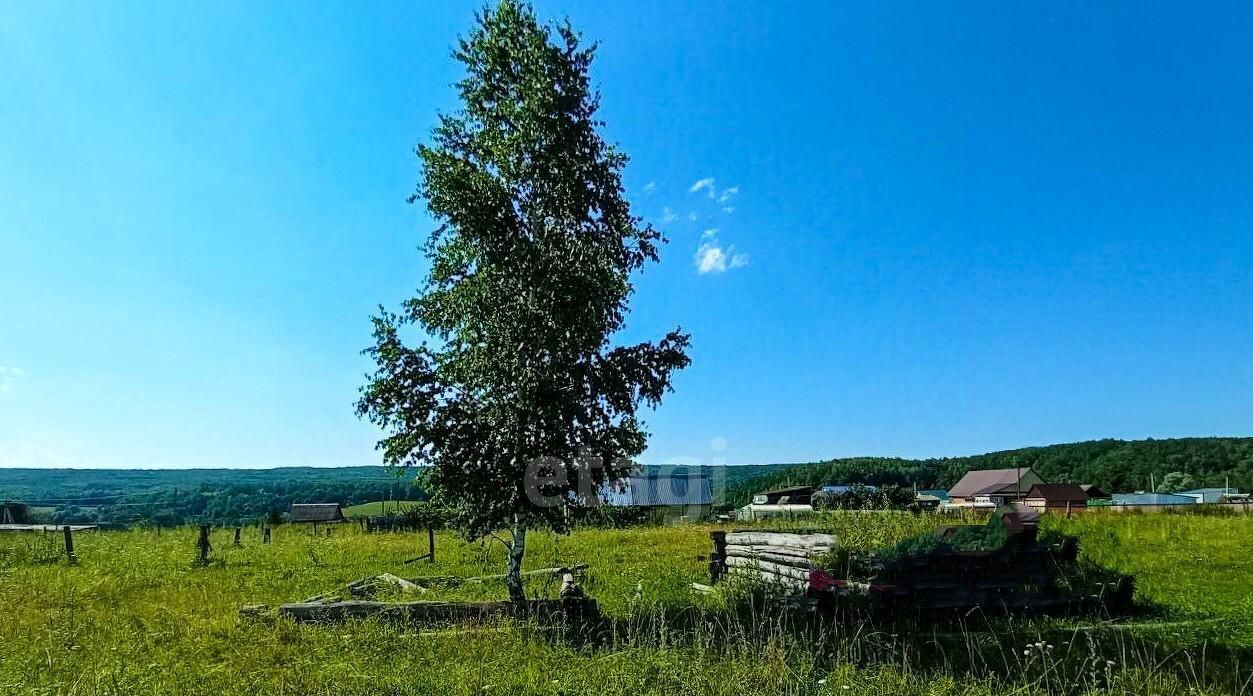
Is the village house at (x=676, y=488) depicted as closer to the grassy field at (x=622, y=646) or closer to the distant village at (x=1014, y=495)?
the distant village at (x=1014, y=495)

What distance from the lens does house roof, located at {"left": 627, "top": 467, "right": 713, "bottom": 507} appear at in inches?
2835

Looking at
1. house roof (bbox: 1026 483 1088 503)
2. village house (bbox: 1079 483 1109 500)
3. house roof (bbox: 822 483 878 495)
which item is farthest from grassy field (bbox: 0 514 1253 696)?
village house (bbox: 1079 483 1109 500)

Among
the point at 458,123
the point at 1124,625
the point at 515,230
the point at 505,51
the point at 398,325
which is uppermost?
the point at 505,51

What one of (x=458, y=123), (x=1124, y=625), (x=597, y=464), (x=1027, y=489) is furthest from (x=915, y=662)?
(x=1027, y=489)

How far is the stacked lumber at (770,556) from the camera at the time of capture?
15.8 m

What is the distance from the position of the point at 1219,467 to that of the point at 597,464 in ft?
434

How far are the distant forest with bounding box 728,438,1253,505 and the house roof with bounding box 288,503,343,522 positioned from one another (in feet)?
169

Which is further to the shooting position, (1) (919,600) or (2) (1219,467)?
(2) (1219,467)

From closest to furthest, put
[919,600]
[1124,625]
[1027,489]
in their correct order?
[1124,625]
[919,600]
[1027,489]

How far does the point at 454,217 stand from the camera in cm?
1329

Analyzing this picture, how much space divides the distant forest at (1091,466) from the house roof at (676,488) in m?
22.9

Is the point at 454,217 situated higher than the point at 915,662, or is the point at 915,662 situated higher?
the point at 454,217

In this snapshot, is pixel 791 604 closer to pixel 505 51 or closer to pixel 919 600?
pixel 919 600

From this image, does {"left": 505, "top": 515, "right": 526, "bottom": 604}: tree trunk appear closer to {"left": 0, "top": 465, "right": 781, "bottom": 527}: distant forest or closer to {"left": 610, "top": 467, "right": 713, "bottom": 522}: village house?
{"left": 0, "top": 465, "right": 781, "bottom": 527}: distant forest
